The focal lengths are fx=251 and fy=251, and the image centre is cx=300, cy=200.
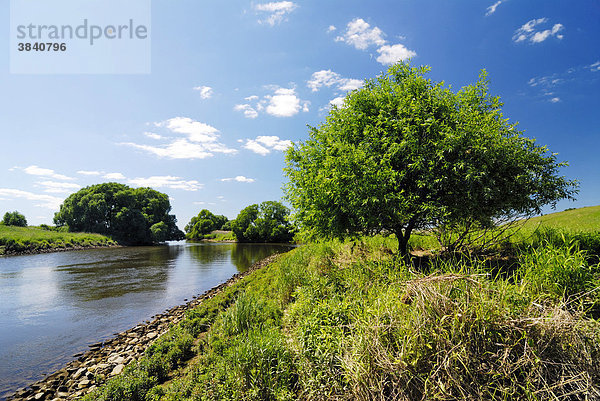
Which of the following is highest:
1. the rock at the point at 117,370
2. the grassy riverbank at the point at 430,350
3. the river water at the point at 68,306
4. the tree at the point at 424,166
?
the tree at the point at 424,166

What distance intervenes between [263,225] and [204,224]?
149 feet

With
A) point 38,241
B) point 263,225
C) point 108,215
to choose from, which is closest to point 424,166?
point 38,241

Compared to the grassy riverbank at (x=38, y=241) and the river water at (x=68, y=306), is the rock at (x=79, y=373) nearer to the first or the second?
the river water at (x=68, y=306)

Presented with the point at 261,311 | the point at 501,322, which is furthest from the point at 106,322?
the point at 501,322

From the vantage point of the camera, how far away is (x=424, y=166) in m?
8.82

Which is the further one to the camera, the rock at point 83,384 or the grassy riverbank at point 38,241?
the grassy riverbank at point 38,241

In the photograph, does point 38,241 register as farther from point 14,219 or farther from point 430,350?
point 430,350

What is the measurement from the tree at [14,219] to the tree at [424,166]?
99.7 m

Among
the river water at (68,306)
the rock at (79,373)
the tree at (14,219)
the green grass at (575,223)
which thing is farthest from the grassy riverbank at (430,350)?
→ the tree at (14,219)

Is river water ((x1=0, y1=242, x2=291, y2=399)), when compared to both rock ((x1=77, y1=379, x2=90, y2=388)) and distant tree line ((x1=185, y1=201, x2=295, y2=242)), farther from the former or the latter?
distant tree line ((x1=185, y1=201, x2=295, y2=242))

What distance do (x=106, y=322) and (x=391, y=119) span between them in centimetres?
1573

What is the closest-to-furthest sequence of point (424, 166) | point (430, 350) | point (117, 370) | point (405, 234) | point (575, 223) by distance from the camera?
1. point (430, 350)
2. point (117, 370)
3. point (424, 166)
4. point (405, 234)
5. point (575, 223)

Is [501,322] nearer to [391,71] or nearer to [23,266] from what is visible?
[391,71]

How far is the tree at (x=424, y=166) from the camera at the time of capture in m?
8.39
